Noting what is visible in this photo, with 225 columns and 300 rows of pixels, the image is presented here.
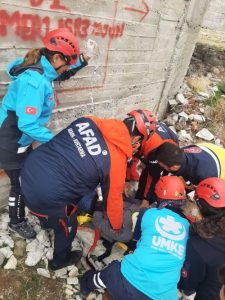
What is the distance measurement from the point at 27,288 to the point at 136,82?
137 inches

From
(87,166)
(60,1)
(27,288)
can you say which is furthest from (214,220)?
(60,1)

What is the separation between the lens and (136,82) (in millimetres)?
5422

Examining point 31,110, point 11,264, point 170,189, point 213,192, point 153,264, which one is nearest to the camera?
point 153,264

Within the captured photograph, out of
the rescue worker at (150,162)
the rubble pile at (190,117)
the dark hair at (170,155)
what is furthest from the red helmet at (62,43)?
the rubble pile at (190,117)

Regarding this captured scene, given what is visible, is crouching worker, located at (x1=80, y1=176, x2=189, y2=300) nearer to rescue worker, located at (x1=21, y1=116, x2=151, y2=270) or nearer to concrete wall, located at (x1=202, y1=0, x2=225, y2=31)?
rescue worker, located at (x1=21, y1=116, x2=151, y2=270)

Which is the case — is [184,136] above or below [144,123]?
below

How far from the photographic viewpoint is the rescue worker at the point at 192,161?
3455mm

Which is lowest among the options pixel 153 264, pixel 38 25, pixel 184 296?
pixel 184 296

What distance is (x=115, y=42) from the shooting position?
4395 mm

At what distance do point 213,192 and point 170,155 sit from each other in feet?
1.97

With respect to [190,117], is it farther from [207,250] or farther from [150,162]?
[207,250]

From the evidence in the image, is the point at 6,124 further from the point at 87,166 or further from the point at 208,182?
the point at 208,182

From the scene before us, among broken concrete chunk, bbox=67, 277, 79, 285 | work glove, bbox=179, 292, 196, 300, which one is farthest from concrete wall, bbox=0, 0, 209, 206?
work glove, bbox=179, 292, 196, 300

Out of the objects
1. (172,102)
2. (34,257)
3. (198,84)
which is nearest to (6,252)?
(34,257)
